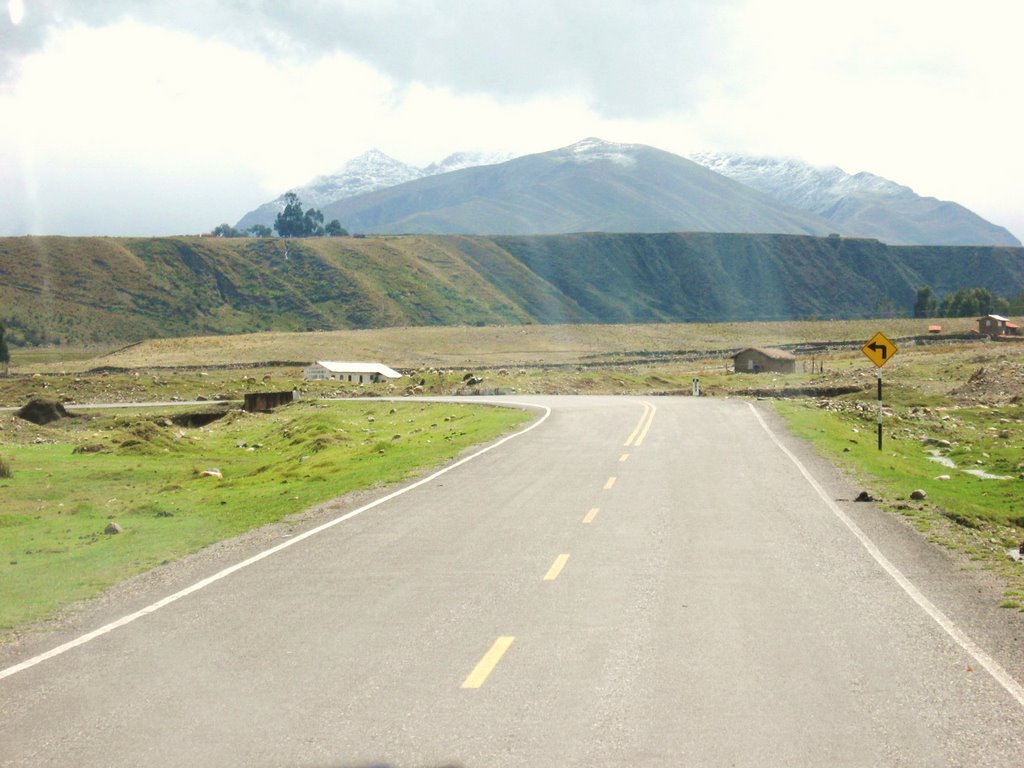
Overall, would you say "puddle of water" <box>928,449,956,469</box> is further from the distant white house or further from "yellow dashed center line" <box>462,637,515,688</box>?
the distant white house

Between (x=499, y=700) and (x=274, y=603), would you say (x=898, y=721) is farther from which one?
(x=274, y=603)

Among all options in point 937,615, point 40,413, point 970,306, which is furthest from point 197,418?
point 970,306

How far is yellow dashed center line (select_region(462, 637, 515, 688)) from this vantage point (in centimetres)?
757

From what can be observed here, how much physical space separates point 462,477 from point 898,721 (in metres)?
15.1

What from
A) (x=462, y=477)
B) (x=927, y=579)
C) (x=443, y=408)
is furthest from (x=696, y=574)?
(x=443, y=408)

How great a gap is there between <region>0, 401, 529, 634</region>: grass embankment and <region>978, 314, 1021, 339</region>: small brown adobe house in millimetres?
88276

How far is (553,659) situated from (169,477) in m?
23.6

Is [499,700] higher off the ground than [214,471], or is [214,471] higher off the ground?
[499,700]

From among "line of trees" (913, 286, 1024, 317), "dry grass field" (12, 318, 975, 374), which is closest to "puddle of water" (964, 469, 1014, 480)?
"dry grass field" (12, 318, 975, 374)

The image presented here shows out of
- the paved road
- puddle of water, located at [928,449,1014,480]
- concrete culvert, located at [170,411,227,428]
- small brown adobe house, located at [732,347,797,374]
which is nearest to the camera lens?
the paved road

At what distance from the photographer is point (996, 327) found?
117562 mm

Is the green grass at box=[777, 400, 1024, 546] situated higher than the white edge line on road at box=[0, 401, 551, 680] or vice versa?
the white edge line on road at box=[0, 401, 551, 680]

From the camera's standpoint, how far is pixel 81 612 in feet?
34.2

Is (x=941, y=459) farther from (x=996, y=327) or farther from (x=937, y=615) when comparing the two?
(x=996, y=327)
